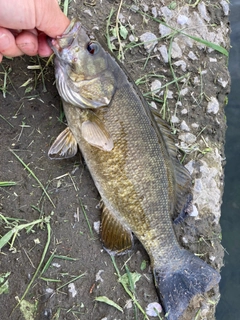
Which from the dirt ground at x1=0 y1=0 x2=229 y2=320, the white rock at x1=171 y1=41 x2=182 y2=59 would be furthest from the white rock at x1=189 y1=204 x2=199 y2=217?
the white rock at x1=171 y1=41 x2=182 y2=59

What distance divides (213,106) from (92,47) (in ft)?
4.69

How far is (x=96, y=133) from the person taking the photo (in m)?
3.14

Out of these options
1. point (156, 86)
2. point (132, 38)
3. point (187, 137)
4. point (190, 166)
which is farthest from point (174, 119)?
point (132, 38)

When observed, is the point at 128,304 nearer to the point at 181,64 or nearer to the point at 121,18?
the point at 181,64

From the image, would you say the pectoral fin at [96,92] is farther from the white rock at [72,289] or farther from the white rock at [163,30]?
the white rock at [72,289]

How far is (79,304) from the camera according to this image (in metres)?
3.23

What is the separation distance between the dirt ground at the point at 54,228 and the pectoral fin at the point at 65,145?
0.12m

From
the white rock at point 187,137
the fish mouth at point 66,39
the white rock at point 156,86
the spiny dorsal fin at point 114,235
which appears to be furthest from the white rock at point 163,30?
the spiny dorsal fin at point 114,235

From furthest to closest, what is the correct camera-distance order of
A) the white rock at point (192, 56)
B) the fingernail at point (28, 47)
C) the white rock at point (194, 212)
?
the white rock at point (192, 56) → the white rock at point (194, 212) → the fingernail at point (28, 47)

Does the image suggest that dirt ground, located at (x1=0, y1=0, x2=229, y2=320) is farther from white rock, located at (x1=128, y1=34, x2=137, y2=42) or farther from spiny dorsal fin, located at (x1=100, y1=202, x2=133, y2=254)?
white rock, located at (x1=128, y1=34, x2=137, y2=42)

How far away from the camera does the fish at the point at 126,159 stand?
314 centimetres

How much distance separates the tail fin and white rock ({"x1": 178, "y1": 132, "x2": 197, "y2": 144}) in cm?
104

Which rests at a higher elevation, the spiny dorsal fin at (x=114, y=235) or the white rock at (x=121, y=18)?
the white rock at (x=121, y=18)

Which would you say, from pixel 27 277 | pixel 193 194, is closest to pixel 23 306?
pixel 27 277
